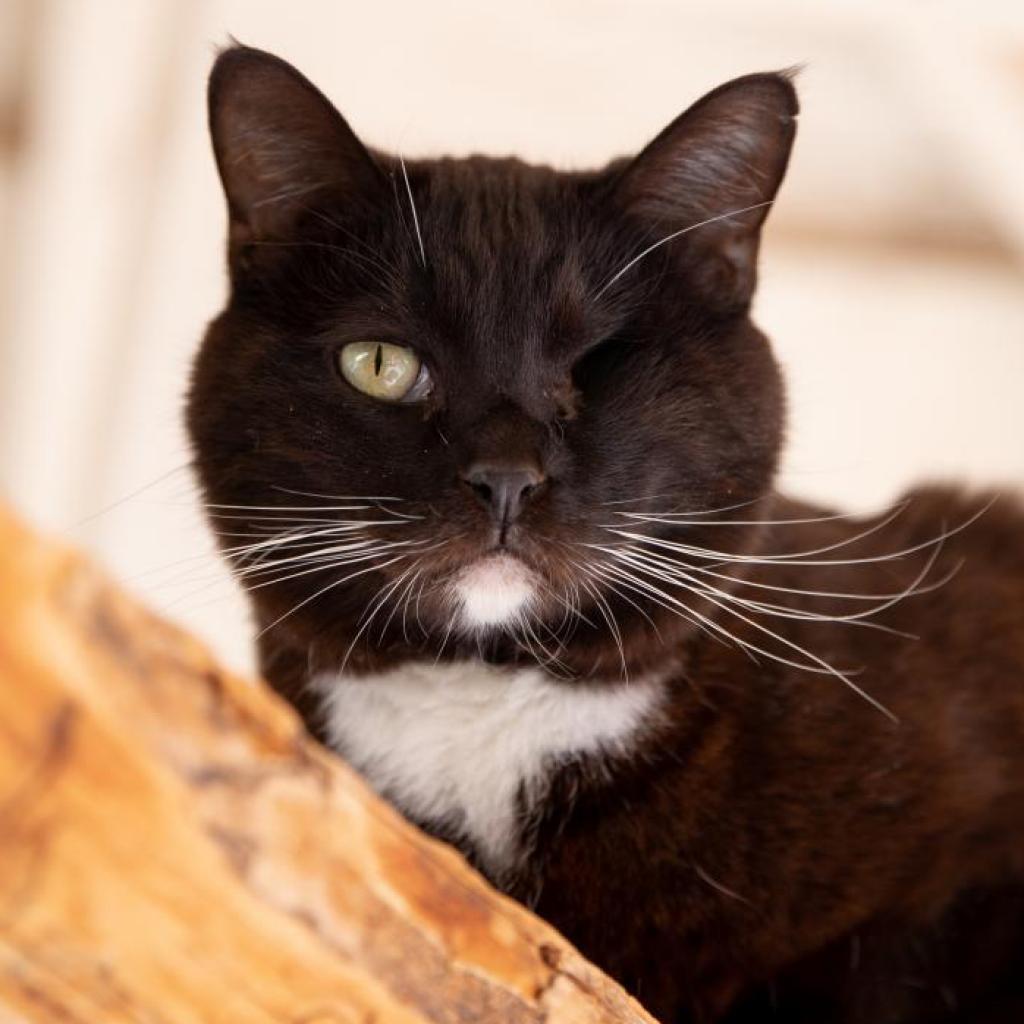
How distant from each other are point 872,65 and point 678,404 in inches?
66.6

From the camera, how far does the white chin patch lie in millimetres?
1285

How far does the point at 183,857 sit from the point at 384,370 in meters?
0.70

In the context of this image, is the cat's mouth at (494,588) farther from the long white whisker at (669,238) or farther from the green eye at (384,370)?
the long white whisker at (669,238)

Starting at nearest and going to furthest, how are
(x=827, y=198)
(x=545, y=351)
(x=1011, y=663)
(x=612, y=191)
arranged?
(x=545, y=351), (x=612, y=191), (x=1011, y=663), (x=827, y=198)

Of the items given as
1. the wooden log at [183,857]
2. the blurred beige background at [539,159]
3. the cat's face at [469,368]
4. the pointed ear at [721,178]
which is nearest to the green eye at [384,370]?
the cat's face at [469,368]

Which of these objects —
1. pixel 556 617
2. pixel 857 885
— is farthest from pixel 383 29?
pixel 857 885

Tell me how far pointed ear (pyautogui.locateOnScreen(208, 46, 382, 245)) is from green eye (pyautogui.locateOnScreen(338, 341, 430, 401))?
18 centimetres

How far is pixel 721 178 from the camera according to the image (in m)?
1.47

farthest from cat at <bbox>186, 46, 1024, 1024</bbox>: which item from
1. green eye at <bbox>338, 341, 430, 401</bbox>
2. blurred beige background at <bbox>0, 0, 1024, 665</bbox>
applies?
blurred beige background at <bbox>0, 0, 1024, 665</bbox>

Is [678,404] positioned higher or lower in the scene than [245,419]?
higher

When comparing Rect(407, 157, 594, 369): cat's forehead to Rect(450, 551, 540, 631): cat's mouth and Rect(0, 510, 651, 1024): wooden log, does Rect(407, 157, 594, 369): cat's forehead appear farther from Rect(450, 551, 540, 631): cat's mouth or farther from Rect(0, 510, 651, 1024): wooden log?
Rect(0, 510, 651, 1024): wooden log

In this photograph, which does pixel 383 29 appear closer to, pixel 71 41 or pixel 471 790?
pixel 71 41

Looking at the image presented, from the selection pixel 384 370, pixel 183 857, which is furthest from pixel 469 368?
pixel 183 857

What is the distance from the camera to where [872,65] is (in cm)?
281
